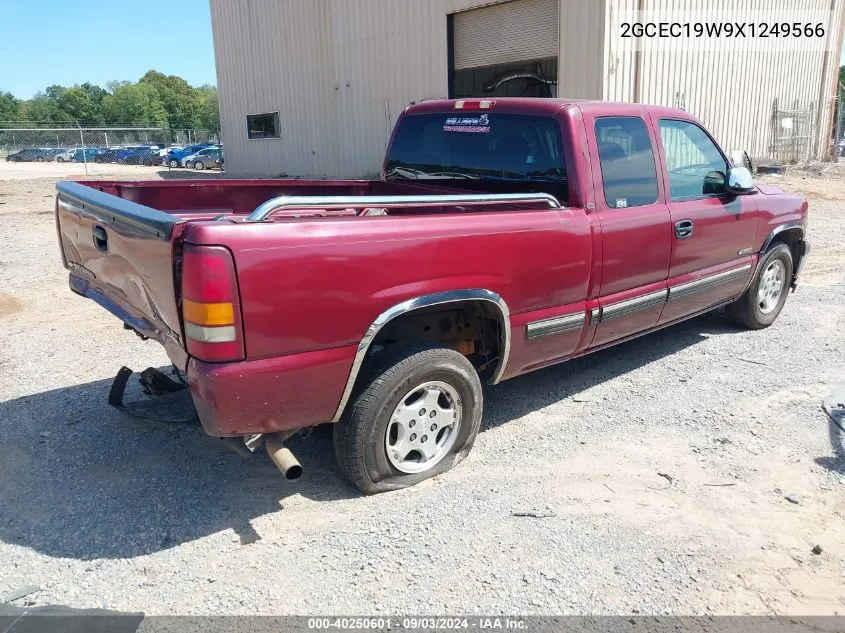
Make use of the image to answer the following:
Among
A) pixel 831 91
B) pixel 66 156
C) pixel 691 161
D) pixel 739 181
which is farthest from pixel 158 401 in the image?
pixel 66 156

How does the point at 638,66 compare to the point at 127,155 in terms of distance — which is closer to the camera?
the point at 638,66

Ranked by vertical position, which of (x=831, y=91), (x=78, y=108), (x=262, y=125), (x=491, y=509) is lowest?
(x=491, y=509)

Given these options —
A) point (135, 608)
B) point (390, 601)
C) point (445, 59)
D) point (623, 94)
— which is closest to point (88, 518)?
point (135, 608)

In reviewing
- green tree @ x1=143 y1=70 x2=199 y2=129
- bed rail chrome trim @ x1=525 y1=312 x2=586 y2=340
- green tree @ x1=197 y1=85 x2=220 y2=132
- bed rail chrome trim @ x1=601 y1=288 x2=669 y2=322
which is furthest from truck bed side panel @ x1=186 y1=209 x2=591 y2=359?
green tree @ x1=143 y1=70 x2=199 y2=129

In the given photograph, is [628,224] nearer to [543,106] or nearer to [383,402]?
[543,106]

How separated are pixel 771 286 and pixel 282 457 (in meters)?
4.97

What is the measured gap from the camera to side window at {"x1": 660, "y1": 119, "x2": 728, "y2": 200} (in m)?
4.82

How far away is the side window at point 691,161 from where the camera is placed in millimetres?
4820

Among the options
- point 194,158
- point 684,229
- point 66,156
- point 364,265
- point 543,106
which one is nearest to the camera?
point 364,265

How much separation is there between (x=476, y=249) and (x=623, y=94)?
11.9 meters

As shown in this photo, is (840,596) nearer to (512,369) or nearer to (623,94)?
(512,369)

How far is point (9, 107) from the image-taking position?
89562 mm

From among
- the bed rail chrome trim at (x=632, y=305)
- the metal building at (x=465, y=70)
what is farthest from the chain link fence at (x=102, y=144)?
the bed rail chrome trim at (x=632, y=305)

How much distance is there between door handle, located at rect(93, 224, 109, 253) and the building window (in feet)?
73.9
